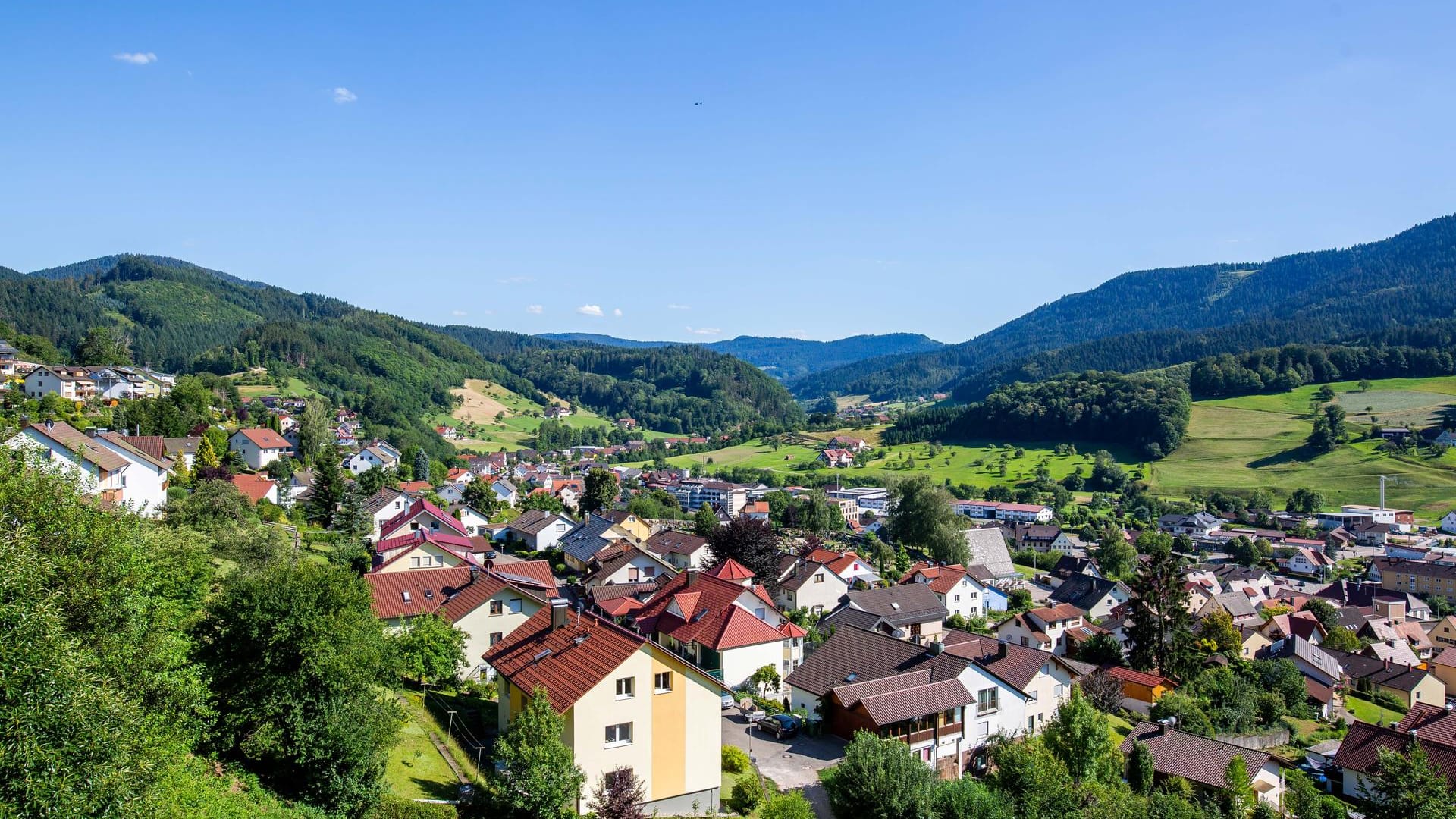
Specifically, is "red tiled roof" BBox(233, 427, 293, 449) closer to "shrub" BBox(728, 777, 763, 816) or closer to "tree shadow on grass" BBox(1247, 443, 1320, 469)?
"shrub" BBox(728, 777, 763, 816)

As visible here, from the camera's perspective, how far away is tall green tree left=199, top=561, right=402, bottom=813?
1705cm

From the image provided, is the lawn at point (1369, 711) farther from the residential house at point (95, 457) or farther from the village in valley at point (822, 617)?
the residential house at point (95, 457)

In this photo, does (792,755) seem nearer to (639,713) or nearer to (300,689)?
(639,713)

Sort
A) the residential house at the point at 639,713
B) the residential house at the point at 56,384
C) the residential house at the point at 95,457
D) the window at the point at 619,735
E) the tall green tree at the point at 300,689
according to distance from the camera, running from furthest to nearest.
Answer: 1. the residential house at the point at 56,384
2. the residential house at the point at 95,457
3. the window at the point at 619,735
4. the residential house at the point at 639,713
5. the tall green tree at the point at 300,689

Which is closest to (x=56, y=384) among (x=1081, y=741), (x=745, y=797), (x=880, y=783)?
(x=745, y=797)

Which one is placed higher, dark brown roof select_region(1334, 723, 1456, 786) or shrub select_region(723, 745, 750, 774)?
shrub select_region(723, 745, 750, 774)

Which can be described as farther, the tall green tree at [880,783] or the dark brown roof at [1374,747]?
the dark brown roof at [1374,747]

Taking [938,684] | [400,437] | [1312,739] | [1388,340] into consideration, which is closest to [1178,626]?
[1312,739]

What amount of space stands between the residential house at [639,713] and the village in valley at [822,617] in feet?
0.21

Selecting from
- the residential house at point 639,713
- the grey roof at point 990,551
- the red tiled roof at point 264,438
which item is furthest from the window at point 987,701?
the red tiled roof at point 264,438

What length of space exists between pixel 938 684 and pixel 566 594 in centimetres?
2197

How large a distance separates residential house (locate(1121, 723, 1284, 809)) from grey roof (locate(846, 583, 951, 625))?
1498 centimetres

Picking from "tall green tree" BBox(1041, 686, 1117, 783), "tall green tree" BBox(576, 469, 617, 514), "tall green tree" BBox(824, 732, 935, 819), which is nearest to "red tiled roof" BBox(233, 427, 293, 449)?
"tall green tree" BBox(576, 469, 617, 514)

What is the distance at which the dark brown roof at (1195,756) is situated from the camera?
30969 millimetres
